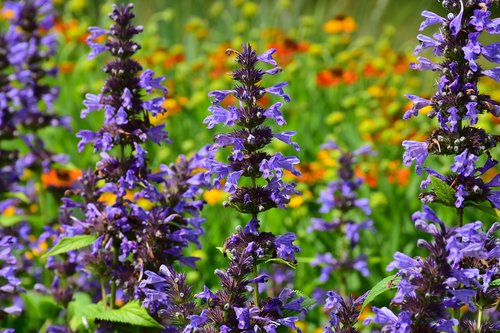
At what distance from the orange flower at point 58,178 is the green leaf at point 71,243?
2.17 metres

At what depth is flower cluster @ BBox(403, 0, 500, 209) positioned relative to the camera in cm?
279

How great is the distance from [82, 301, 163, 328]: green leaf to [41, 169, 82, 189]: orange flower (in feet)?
7.73

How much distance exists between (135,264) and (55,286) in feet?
3.68

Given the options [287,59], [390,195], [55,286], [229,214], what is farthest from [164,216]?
[287,59]

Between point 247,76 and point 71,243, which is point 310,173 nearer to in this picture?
point 71,243

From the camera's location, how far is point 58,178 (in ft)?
19.2

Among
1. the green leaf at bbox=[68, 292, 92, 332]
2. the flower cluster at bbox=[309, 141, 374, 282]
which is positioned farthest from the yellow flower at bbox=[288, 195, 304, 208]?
the green leaf at bbox=[68, 292, 92, 332]

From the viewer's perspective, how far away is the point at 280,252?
2.86 m

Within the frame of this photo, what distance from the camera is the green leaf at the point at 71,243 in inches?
135

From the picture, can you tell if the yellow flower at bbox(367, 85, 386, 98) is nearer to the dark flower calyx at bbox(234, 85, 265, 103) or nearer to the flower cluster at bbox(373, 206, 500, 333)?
the dark flower calyx at bbox(234, 85, 265, 103)

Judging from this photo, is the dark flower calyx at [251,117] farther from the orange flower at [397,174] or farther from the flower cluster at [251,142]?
the orange flower at [397,174]

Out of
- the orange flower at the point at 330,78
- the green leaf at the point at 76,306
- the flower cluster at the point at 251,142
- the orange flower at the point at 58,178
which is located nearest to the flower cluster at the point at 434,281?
the flower cluster at the point at 251,142

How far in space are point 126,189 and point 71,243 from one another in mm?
343

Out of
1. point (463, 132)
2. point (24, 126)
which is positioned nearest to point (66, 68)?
point (24, 126)
